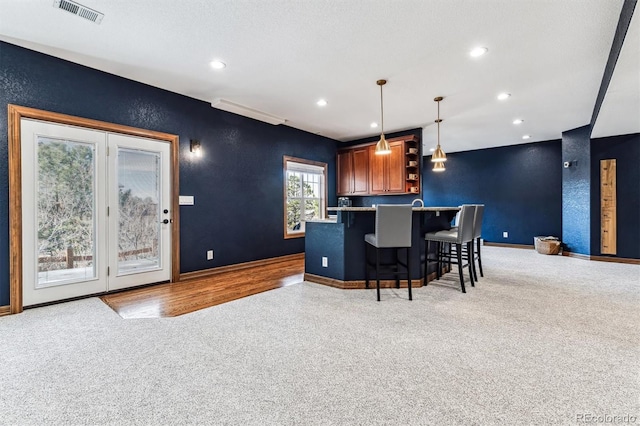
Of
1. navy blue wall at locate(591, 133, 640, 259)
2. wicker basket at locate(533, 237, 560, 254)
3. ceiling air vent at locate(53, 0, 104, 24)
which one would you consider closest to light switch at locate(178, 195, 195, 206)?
ceiling air vent at locate(53, 0, 104, 24)

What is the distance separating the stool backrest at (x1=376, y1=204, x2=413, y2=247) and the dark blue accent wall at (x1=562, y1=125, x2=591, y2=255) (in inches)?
183

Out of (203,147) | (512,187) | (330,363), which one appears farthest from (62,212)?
(512,187)

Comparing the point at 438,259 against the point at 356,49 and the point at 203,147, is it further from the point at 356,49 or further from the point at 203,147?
the point at 203,147

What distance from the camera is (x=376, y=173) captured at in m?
6.18

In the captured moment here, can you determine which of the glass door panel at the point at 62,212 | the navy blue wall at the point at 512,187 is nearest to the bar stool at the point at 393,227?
the glass door panel at the point at 62,212

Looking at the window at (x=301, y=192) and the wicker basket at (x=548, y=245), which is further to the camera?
the wicker basket at (x=548, y=245)

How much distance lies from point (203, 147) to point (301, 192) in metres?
2.28

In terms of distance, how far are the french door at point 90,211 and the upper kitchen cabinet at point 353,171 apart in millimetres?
3717

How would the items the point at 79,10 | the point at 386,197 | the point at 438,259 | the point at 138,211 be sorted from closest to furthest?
the point at 79,10
the point at 138,211
the point at 438,259
the point at 386,197

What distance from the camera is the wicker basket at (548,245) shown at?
20.2 ft

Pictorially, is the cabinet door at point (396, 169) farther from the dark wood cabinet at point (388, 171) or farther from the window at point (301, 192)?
the window at point (301, 192)

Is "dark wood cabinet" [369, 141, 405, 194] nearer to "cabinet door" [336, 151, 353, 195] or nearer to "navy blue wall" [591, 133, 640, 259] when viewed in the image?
"cabinet door" [336, 151, 353, 195]

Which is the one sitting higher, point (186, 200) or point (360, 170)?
point (360, 170)

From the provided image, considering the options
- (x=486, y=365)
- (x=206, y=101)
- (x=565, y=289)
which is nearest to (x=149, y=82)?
(x=206, y=101)
